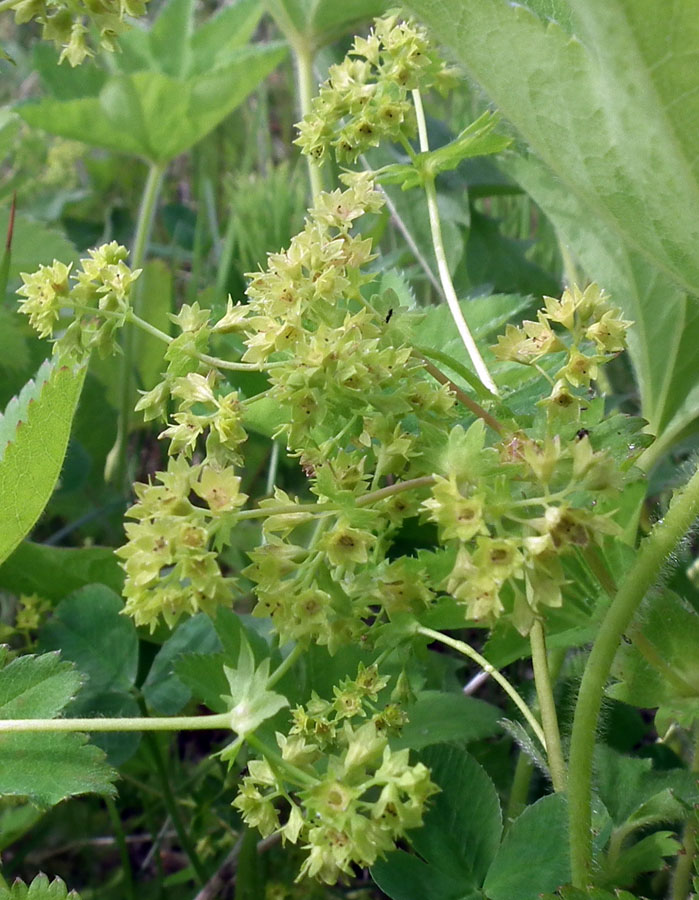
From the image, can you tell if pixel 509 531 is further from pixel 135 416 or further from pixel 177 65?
pixel 177 65

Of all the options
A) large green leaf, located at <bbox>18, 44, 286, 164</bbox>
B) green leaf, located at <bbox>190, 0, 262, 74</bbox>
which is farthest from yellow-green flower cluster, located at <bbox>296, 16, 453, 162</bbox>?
green leaf, located at <bbox>190, 0, 262, 74</bbox>

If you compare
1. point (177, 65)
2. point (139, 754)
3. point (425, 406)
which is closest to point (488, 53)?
point (425, 406)

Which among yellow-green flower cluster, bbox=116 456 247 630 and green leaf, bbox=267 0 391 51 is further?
green leaf, bbox=267 0 391 51

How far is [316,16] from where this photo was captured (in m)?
1.48

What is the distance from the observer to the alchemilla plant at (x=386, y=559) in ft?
1.88

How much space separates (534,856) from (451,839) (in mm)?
91

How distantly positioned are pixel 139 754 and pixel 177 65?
1.56 m

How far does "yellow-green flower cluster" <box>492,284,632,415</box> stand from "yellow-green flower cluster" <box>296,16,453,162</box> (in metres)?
0.27

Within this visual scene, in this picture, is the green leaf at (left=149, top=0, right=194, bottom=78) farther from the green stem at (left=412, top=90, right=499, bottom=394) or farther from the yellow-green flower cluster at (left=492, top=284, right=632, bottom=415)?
the yellow-green flower cluster at (left=492, top=284, right=632, bottom=415)

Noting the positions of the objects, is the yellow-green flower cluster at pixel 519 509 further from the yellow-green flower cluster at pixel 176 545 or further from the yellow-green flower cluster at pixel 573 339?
the yellow-green flower cluster at pixel 176 545

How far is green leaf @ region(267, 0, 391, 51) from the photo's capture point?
147 centimetres

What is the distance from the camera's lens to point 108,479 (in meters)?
1.54

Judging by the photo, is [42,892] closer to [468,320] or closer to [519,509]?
[519,509]

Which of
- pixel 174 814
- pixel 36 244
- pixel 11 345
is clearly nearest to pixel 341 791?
pixel 174 814
